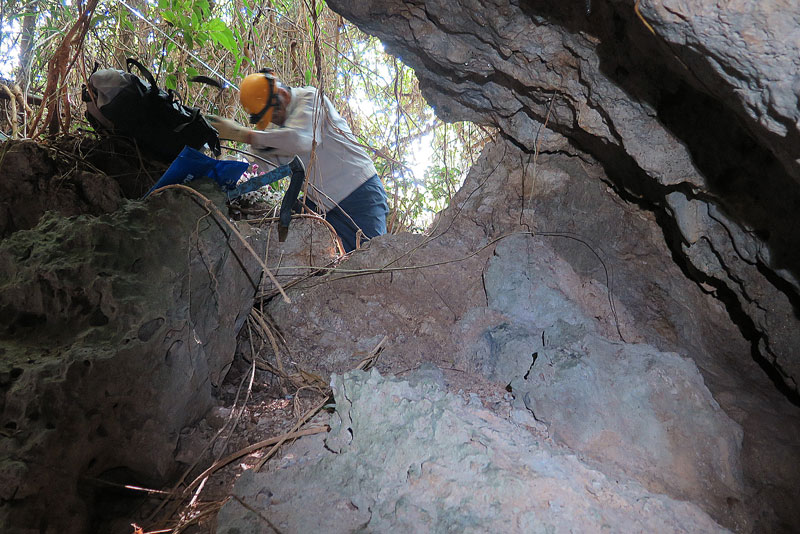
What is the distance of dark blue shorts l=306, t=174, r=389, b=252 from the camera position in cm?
359

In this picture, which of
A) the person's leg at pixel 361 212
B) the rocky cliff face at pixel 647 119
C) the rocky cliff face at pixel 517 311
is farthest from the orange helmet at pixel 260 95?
the rocky cliff face at pixel 647 119

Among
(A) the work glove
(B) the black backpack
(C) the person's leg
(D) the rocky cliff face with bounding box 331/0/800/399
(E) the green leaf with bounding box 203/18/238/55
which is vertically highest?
(D) the rocky cliff face with bounding box 331/0/800/399

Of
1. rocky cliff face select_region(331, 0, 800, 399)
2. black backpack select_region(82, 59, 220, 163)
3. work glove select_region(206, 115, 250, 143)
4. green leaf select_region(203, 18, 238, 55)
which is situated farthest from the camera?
work glove select_region(206, 115, 250, 143)

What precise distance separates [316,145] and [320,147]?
72 centimetres

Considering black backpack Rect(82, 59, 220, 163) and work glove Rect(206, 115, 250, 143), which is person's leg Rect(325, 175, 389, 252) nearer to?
work glove Rect(206, 115, 250, 143)

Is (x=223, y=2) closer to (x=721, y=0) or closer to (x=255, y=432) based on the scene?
(x=255, y=432)

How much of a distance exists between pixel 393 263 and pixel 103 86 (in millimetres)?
1706

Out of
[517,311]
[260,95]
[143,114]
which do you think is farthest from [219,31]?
[517,311]

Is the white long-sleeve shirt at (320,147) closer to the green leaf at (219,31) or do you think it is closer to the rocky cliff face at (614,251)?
the green leaf at (219,31)

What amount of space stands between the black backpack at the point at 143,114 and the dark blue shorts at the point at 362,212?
1.24m

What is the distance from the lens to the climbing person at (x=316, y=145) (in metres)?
3.03

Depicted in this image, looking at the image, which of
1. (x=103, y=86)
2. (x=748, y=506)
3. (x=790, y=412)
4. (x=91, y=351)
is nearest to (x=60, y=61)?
(x=103, y=86)

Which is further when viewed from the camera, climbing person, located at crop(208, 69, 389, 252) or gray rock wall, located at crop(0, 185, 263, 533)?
climbing person, located at crop(208, 69, 389, 252)

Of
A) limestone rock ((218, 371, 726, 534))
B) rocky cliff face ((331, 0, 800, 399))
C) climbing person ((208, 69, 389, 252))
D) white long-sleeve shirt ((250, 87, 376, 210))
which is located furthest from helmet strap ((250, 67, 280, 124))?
limestone rock ((218, 371, 726, 534))
